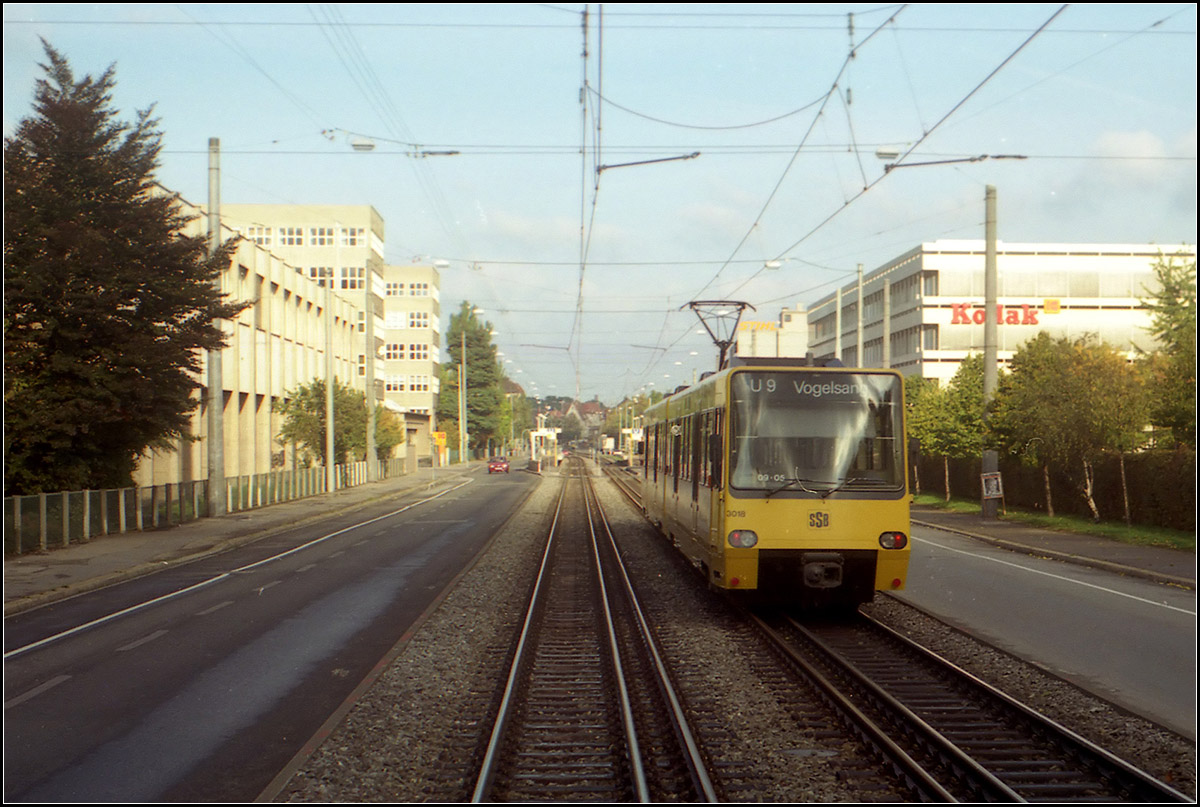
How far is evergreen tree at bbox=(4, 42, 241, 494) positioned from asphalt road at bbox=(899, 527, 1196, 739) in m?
18.3

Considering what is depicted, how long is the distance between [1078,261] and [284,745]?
84.8 metres

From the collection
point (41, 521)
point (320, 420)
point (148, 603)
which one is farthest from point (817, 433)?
point (320, 420)

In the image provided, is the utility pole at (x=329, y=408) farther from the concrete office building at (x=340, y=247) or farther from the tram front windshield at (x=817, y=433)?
the tram front windshield at (x=817, y=433)

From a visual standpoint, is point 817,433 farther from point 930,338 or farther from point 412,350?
point 412,350

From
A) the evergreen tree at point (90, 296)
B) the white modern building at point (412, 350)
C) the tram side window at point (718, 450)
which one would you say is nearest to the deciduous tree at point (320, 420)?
the evergreen tree at point (90, 296)

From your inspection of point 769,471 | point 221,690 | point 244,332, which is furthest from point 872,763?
point 244,332

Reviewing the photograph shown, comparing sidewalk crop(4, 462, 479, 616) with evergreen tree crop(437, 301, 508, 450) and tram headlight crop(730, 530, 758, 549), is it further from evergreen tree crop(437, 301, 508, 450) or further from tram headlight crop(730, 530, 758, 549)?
evergreen tree crop(437, 301, 508, 450)

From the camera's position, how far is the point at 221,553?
24.0 meters

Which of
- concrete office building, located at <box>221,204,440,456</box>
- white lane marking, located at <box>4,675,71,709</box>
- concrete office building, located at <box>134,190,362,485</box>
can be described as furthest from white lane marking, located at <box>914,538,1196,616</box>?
concrete office building, located at <box>221,204,440,456</box>

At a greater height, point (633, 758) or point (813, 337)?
point (813, 337)

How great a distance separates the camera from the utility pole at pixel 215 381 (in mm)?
29531

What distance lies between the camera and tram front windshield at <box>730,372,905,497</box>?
12.6 metres

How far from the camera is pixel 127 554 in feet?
74.0

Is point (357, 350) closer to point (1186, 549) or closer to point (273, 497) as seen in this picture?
point (273, 497)
